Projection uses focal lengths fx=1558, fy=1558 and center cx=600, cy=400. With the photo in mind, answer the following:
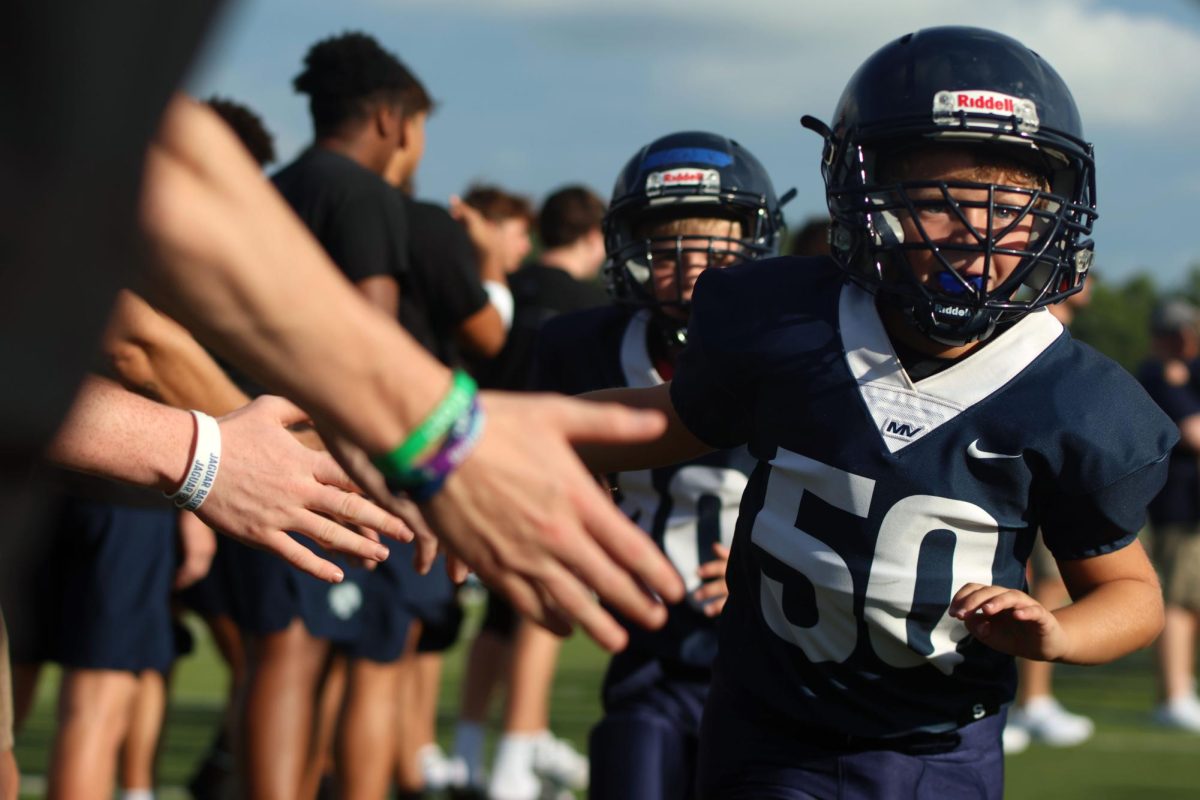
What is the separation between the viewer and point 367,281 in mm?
4660

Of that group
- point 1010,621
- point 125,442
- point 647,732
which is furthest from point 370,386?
point 647,732

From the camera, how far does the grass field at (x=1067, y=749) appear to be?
255 inches

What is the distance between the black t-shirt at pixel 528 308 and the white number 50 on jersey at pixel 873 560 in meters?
3.12

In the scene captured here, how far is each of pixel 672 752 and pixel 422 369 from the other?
83.4 inches

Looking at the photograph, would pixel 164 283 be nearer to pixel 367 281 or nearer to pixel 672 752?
pixel 672 752

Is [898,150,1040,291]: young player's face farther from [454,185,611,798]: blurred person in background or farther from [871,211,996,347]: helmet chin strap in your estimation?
[454,185,611,798]: blurred person in background

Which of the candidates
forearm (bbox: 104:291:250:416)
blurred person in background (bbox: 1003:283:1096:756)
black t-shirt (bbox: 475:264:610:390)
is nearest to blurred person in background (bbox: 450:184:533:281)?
black t-shirt (bbox: 475:264:610:390)

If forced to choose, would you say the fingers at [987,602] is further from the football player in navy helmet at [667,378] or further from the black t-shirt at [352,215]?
the black t-shirt at [352,215]

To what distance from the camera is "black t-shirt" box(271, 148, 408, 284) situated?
466 cm

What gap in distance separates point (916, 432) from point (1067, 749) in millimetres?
5195

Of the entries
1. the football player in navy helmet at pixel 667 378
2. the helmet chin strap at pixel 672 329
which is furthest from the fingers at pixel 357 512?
the helmet chin strap at pixel 672 329

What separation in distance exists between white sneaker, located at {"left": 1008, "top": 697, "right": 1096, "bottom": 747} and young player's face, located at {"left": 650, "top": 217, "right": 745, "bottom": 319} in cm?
449

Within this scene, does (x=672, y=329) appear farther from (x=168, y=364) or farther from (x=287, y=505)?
(x=287, y=505)

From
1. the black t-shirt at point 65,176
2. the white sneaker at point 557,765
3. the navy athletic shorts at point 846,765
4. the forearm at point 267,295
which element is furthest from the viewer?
the white sneaker at point 557,765
